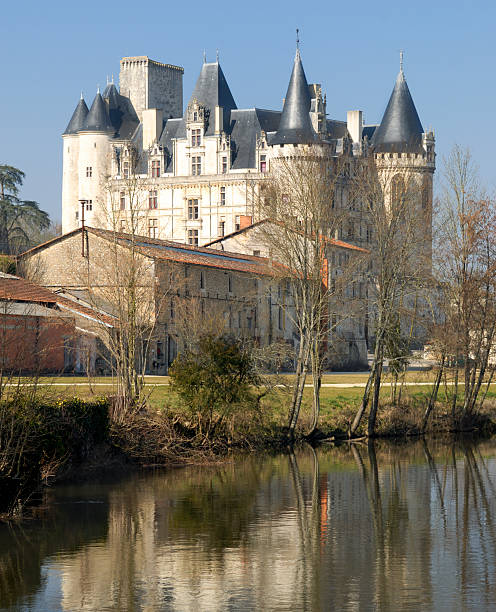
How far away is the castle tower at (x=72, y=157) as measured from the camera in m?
88.8

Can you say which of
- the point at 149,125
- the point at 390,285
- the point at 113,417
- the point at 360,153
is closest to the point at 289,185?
the point at 390,285

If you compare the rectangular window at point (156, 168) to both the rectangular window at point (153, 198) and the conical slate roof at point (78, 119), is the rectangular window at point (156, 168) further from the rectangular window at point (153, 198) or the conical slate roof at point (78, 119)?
the conical slate roof at point (78, 119)

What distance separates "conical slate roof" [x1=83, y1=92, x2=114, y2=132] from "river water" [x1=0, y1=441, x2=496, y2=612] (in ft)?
224

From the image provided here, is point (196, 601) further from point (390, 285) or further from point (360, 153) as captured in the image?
point (360, 153)

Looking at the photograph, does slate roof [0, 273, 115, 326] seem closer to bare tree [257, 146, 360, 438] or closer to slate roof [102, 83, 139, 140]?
bare tree [257, 146, 360, 438]

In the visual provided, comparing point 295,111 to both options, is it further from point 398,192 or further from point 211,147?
point 398,192

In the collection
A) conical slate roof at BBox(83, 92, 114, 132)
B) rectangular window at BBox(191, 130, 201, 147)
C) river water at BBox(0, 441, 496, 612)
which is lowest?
river water at BBox(0, 441, 496, 612)

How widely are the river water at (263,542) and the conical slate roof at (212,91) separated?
A: 60763 millimetres

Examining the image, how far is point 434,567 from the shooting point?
12844mm

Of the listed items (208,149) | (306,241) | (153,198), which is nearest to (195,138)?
(208,149)

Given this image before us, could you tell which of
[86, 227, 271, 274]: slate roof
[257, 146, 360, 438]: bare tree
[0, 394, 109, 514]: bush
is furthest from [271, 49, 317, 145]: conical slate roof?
[0, 394, 109, 514]: bush

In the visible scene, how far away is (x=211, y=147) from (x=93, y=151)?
11.7m

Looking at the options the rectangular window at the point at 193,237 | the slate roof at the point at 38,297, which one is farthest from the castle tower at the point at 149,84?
the slate roof at the point at 38,297

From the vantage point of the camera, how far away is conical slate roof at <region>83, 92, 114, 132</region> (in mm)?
87062
